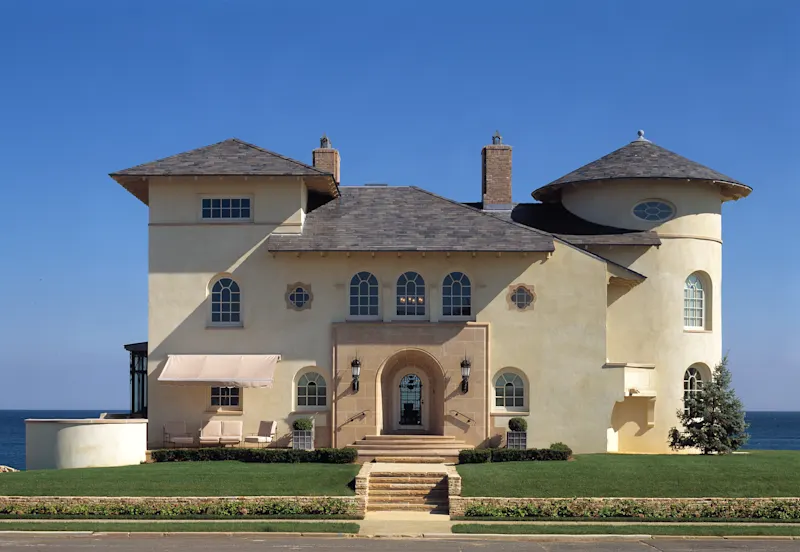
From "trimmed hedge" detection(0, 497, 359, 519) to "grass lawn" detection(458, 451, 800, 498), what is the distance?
401 cm

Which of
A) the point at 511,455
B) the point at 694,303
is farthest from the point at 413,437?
the point at 694,303

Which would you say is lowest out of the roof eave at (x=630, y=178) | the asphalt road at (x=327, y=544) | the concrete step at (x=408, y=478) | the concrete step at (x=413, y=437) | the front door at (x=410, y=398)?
the asphalt road at (x=327, y=544)

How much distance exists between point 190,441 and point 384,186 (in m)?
12.4

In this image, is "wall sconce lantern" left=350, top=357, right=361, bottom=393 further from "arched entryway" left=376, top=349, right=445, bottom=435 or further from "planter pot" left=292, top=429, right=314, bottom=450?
"planter pot" left=292, top=429, right=314, bottom=450

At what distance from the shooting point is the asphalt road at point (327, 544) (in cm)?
2480

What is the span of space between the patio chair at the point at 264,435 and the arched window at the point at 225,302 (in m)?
3.84

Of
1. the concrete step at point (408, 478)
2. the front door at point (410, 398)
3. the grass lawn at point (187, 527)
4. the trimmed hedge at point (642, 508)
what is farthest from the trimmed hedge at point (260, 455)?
the grass lawn at point (187, 527)

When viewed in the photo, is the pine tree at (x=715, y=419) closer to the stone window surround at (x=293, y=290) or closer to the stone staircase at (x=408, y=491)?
the stone staircase at (x=408, y=491)

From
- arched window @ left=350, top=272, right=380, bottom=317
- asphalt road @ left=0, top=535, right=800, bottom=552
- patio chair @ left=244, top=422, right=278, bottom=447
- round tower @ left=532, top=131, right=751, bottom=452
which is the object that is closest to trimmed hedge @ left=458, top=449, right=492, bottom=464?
arched window @ left=350, top=272, right=380, bottom=317

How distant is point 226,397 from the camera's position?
39938 millimetres

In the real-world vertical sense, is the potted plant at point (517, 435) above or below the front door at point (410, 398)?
below

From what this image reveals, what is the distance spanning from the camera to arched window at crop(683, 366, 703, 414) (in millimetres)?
42969

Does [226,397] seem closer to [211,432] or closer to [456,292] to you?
[211,432]

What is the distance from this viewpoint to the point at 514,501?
29.4m
